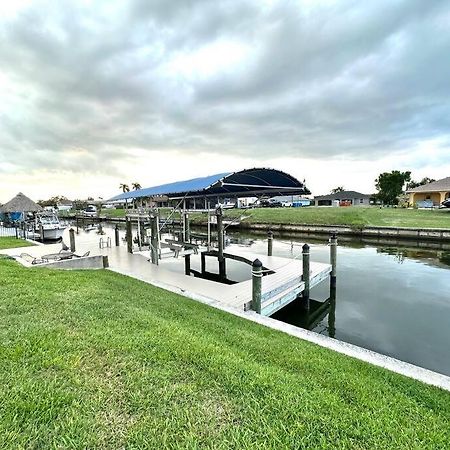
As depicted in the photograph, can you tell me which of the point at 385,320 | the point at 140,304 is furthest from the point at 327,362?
the point at 385,320

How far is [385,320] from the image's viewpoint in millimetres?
7328

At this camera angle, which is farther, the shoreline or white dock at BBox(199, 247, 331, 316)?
the shoreline

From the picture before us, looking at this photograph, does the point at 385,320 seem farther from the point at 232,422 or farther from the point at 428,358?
the point at 232,422

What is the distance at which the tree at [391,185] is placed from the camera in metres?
53.3

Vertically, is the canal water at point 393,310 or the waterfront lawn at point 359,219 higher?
the waterfront lawn at point 359,219

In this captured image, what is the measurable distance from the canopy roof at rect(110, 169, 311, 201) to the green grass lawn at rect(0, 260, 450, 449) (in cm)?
566

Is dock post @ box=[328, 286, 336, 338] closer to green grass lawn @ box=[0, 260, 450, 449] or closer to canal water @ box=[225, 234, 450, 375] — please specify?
canal water @ box=[225, 234, 450, 375]

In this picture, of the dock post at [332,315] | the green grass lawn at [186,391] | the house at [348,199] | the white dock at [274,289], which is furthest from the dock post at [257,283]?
the house at [348,199]

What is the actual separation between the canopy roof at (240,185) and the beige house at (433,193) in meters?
40.6

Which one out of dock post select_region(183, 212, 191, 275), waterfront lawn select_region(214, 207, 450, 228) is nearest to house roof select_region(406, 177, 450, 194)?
waterfront lawn select_region(214, 207, 450, 228)

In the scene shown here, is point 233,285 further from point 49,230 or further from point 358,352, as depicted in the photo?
point 49,230

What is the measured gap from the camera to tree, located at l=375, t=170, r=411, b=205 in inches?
2100

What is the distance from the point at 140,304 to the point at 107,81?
11.9 meters

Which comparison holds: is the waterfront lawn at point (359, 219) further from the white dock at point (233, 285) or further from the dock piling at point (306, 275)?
the dock piling at point (306, 275)
